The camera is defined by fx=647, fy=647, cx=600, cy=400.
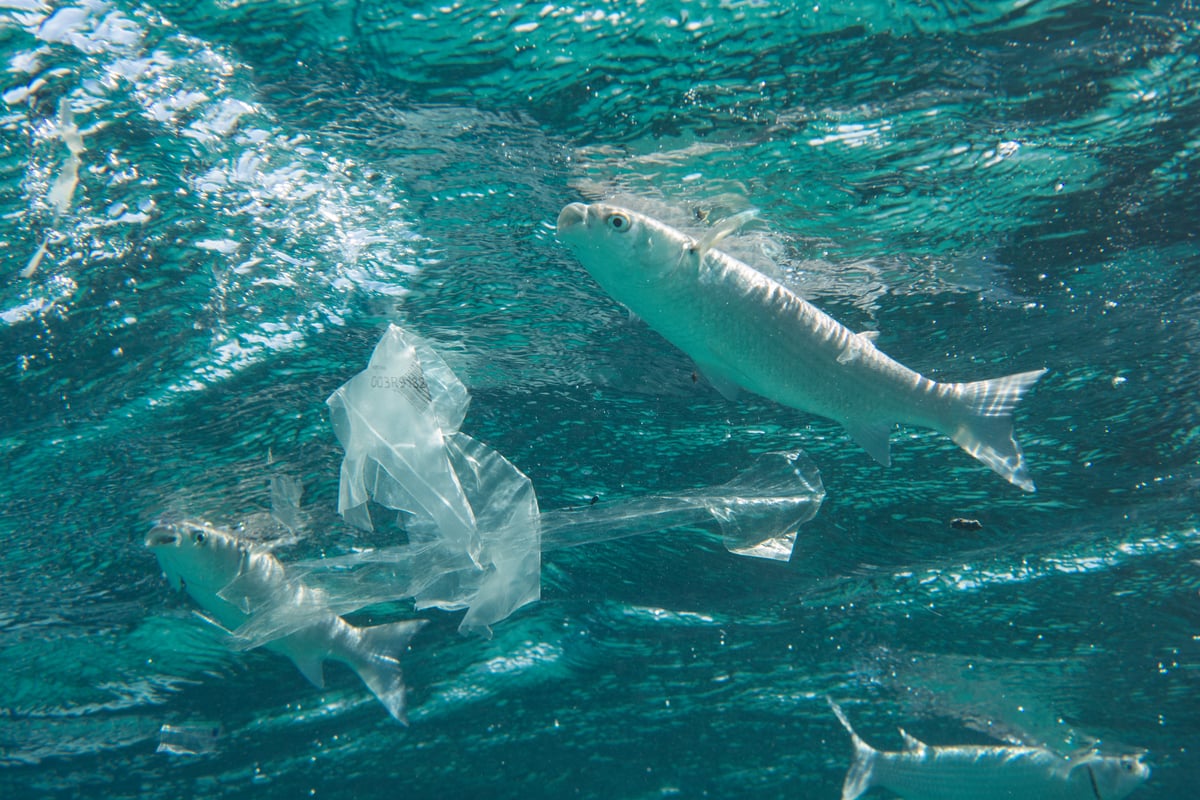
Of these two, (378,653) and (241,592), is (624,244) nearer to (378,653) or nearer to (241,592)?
(241,592)

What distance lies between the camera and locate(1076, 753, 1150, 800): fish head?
1090 centimetres

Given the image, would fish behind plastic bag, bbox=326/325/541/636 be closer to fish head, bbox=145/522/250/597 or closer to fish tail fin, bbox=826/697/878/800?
fish head, bbox=145/522/250/597

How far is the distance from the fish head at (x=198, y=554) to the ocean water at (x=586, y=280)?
169cm

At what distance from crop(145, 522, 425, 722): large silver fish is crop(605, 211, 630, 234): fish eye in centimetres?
569

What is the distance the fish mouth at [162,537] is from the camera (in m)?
6.32

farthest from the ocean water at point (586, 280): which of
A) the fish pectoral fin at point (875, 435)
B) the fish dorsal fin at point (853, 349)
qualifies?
the fish pectoral fin at point (875, 435)

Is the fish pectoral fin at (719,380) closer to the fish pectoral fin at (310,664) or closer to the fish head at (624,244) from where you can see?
the fish head at (624,244)

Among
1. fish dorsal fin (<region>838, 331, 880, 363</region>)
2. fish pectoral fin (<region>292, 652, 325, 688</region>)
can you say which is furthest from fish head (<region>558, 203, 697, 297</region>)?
fish pectoral fin (<region>292, 652, 325, 688</region>)

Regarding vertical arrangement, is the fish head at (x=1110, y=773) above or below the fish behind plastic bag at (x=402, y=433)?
below

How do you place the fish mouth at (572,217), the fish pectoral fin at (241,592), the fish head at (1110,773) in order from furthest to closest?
the fish head at (1110,773)
the fish pectoral fin at (241,592)
the fish mouth at (572,217)

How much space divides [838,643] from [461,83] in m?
15.3

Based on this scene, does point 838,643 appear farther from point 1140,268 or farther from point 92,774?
point 92,774

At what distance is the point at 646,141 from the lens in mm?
5289

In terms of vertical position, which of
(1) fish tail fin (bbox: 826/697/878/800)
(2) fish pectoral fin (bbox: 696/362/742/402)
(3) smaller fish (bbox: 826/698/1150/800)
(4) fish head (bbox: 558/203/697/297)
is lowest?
(1) fish tail fin (bbox: 826/697/878/800)
